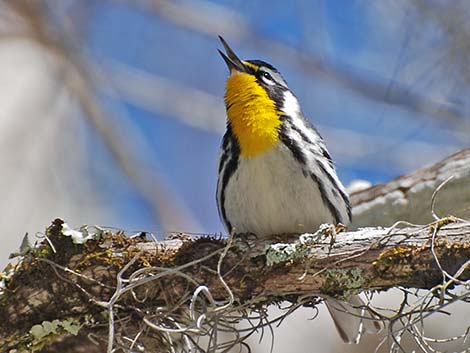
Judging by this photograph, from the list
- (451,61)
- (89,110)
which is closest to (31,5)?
(89,110)

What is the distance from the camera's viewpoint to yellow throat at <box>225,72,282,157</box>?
144 inches

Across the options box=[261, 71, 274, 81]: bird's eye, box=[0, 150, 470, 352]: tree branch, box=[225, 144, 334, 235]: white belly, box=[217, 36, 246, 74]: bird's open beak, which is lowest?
box=[0, 150, 470, 352]: tree branch

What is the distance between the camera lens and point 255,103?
3844 mm

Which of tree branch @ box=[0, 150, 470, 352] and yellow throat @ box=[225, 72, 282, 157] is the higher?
yellow throat @ box=[225, 72, 282, 157]

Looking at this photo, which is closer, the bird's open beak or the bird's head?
the bird's head

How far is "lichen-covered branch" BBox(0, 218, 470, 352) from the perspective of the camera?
3041mm

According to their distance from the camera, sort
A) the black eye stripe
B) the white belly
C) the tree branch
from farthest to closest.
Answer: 1. the black eye stripe
2. the white belly
3. the tree branch

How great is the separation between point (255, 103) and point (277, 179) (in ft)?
1.40

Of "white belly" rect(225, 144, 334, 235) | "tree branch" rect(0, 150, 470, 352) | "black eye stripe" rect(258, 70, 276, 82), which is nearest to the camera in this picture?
"tree branch" rect(0, 150, 470, 352)

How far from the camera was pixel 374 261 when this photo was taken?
3039mm

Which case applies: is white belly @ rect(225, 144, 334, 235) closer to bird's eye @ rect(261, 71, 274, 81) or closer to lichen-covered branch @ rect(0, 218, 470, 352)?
lichen-covered branch @ rect(0, 218, 470, 352)

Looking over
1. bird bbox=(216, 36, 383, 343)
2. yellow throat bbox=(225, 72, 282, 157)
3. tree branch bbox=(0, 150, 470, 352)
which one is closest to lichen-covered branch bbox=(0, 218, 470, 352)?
tree branch bbox=(0, 150, 470, 352)

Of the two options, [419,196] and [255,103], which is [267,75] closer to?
[255,103]

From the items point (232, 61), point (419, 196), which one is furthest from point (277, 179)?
point (419, 196)
